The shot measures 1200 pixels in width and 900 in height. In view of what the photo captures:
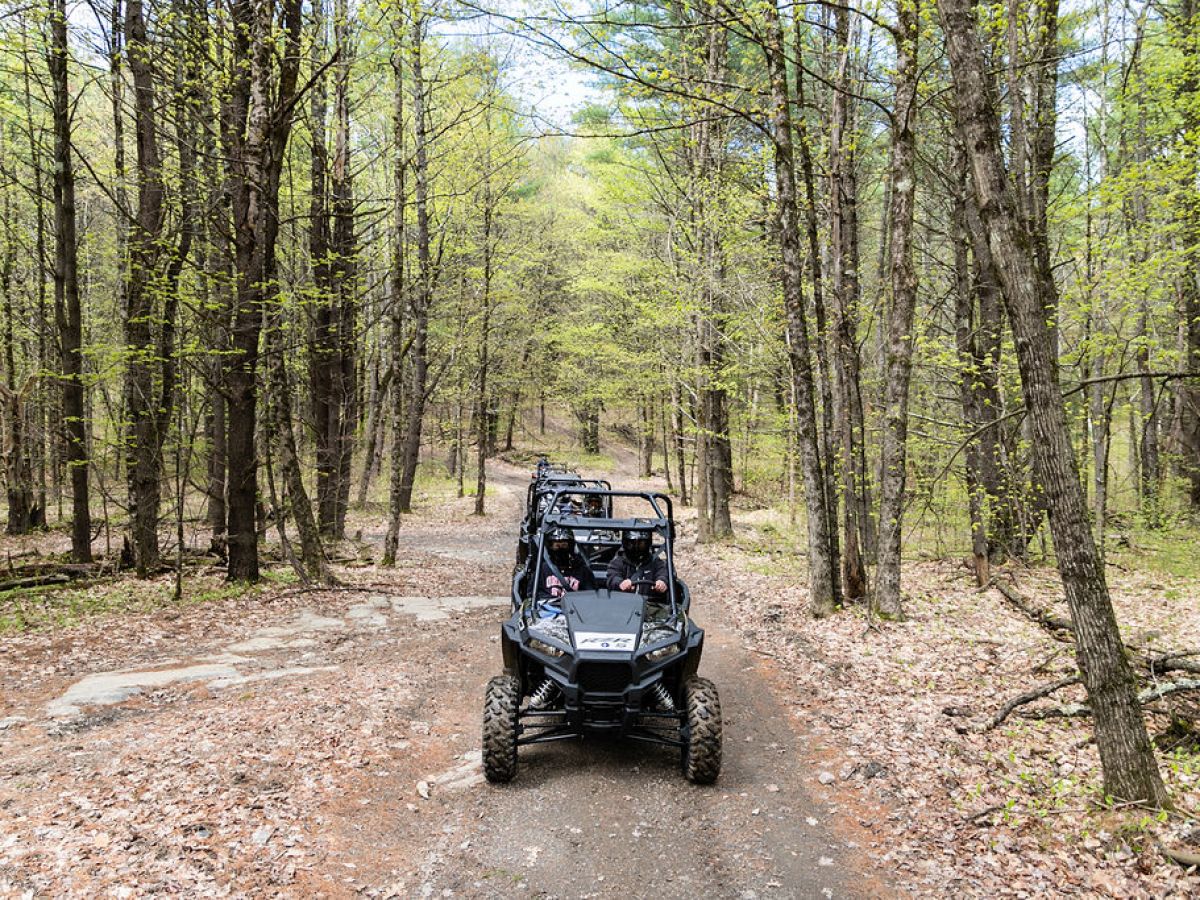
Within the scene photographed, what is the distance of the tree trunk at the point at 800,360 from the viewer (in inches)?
362

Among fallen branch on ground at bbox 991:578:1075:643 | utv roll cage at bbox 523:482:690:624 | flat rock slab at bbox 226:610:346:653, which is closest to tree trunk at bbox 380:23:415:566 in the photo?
flat rock slab at bbox 226:610:346:653

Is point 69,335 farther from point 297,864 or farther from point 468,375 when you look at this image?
point 468,375

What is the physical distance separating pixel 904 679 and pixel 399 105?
12445 millimetres

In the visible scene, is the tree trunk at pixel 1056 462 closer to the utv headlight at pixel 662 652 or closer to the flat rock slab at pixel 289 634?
the utv headlight at pixel 662 652

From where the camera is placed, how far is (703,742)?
488 centimetres

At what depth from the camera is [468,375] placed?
26812 mm

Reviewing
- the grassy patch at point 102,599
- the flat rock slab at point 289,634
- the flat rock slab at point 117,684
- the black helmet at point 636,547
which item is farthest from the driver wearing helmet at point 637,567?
the grassy patch at point 102,599

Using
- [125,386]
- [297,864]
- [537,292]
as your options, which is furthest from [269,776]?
[537,292]

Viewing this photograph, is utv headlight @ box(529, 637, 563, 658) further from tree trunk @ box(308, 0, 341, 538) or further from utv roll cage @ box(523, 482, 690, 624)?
tree trunk @ box(308, 0, 341, 538)

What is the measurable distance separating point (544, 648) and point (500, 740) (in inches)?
26.8

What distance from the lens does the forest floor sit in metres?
3.89

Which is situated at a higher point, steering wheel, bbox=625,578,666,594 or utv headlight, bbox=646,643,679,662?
steering wheel, bbox=625,578,666,594

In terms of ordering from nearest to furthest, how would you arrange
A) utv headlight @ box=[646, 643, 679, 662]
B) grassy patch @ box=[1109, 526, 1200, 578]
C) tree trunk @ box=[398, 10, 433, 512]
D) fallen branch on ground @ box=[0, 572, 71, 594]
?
utv headlight @ box=[646, 643, 679, 662]
fallen branch on ground @ box=[0, 572, 71, 594]
grassy patch @ box=[1109, 526, 1200, 578]
tree trunk @ box=[398, 10, 433, 512]

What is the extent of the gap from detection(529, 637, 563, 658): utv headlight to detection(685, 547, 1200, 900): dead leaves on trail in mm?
2098
